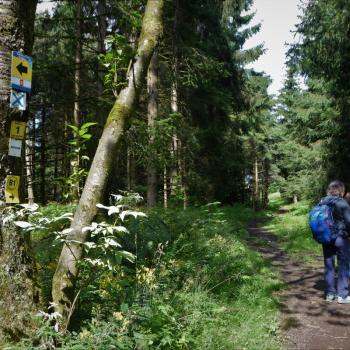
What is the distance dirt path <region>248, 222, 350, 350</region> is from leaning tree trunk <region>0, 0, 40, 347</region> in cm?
306

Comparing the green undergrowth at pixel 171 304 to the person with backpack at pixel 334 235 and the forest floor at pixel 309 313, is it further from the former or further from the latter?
the person with backpack at pixel 334 235

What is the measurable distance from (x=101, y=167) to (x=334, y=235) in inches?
166

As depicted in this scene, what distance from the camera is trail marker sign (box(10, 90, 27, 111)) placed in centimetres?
325

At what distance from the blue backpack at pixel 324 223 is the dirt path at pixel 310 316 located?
1054 mm

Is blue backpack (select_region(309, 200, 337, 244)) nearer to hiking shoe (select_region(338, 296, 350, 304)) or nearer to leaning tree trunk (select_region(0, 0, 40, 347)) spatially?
hiking shoe (select_region(338, 296, 350, 304))

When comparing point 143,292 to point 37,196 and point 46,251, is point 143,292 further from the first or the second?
point 37,196

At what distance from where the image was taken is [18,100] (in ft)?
10.7

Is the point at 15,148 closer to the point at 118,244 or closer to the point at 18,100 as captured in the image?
the point at 18,100

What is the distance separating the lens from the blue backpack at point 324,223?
6.02 meters

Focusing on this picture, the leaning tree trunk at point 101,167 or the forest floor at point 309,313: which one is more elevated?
the leaning tree trunk at point 101,167

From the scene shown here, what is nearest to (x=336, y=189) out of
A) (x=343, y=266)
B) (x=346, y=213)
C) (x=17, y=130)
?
(x=346, y=213)

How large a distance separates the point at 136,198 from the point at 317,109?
14780 mm

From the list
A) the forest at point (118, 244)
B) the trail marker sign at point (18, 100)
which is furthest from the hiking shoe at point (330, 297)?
the trail marker sign at point (18, 100)

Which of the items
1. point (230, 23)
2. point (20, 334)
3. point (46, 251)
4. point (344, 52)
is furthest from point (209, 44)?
point (20, 334)
